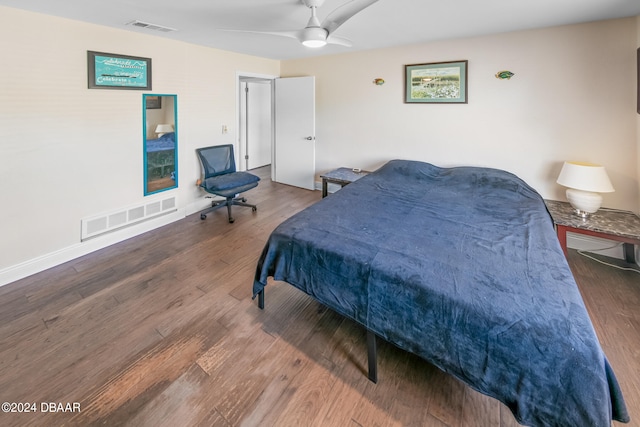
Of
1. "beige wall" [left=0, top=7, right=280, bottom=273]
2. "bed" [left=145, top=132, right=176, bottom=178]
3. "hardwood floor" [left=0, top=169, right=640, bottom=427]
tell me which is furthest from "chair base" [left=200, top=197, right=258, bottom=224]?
"hardwood floor" [left=0, top=169, right=640, bottom=427]

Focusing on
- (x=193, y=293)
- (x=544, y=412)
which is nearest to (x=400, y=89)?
Result: (x=193, y=293)

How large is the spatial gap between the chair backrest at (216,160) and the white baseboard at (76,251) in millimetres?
761

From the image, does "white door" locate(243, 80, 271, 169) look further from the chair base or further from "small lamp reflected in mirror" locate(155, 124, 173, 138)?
"small lamp reflected in mirror" locate(155, 124, 173, 138)

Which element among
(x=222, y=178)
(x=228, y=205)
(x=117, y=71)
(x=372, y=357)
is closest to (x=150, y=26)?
(x=117, y=71)

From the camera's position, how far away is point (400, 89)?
4125 millimetres

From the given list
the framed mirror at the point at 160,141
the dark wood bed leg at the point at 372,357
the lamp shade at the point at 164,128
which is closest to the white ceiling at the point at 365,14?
the framed mirror at the point at 160,141

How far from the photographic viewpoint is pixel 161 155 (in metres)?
3.75

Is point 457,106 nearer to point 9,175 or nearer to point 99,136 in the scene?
point 99,136

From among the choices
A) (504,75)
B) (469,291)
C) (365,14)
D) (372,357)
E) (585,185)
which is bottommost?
(372,357)

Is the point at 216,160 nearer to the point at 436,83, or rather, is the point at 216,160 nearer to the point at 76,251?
the point at 76,251

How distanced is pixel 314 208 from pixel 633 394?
219cm

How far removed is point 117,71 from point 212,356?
3120 mm

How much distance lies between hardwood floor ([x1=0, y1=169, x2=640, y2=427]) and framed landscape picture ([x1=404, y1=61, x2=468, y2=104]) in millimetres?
2368

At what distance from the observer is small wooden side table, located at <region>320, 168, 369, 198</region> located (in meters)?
4.20
